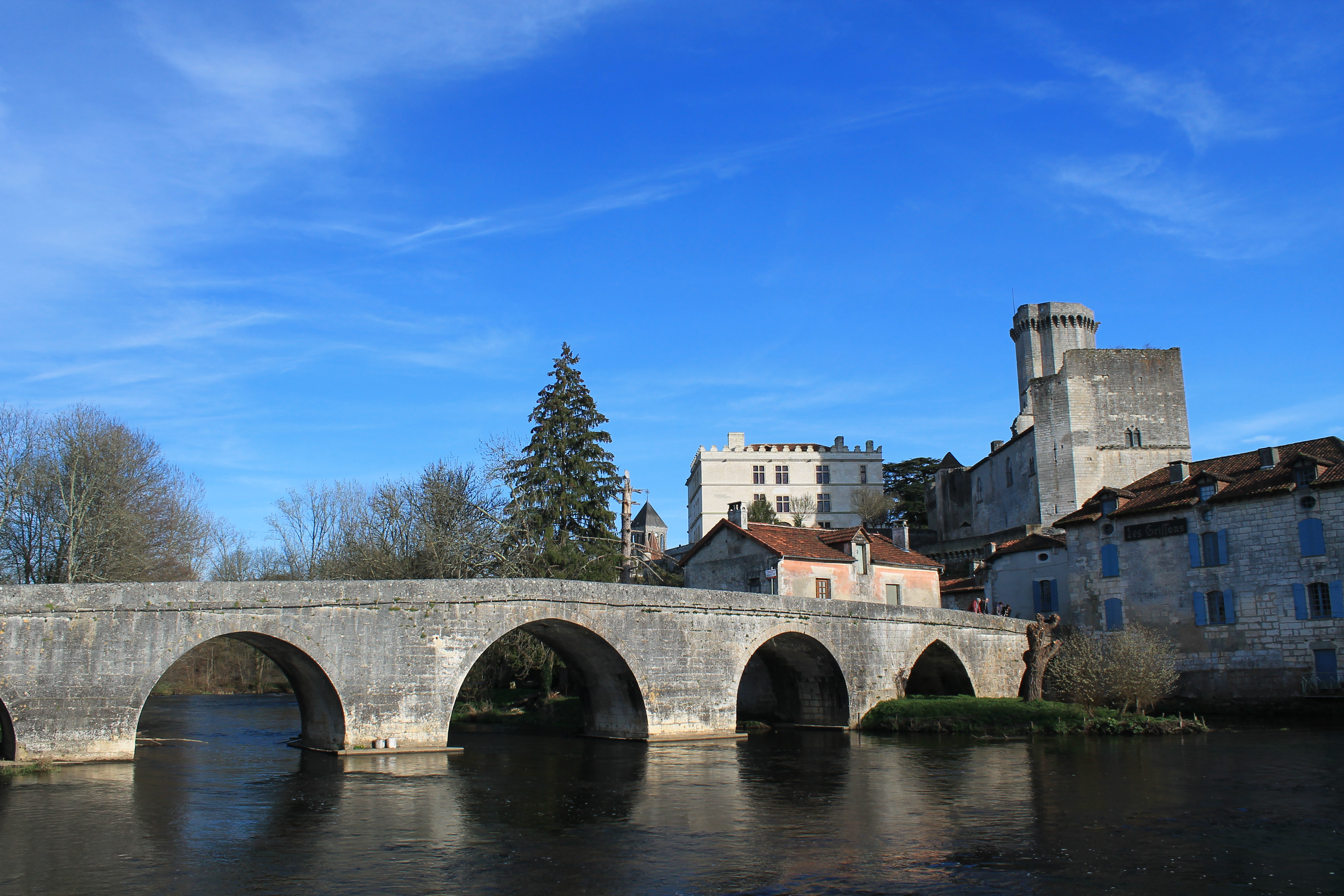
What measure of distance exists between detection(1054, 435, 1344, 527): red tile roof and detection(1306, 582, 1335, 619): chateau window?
3223 mm

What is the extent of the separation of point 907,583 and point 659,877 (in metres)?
30.3

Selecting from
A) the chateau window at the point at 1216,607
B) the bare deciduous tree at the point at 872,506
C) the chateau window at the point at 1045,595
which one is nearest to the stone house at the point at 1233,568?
the chateau window at the point at 1216,607

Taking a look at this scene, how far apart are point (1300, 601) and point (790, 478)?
1779 inches

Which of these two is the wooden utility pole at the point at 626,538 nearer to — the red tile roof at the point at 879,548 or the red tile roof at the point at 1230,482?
the red tile roof at the point at 879,548

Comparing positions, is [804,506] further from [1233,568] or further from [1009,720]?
[1009,720]

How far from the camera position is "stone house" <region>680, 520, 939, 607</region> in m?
36.2

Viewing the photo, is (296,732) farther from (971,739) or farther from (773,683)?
(971,739)

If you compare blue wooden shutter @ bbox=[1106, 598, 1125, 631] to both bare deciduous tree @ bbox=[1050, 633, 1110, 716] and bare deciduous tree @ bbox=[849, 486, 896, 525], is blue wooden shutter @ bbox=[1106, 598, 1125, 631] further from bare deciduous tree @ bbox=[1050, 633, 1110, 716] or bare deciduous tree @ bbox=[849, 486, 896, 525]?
bare deciduous tree @ bbox=[849, 486, 896, 525]

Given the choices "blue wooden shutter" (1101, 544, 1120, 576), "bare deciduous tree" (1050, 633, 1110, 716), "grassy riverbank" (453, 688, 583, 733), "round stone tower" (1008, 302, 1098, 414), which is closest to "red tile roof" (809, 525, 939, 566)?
"blue wooden shutter" (1101, 544, 1120, 576)

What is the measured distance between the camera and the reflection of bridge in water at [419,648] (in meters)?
19.3

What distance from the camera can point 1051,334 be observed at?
2581 inches

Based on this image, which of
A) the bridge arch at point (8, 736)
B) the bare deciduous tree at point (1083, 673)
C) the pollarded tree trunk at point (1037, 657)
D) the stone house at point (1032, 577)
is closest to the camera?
the bridge arch at point (8, 736)

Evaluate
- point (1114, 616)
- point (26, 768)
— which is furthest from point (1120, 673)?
point (26, 768)

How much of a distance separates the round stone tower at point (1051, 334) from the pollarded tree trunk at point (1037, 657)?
31.5 m
